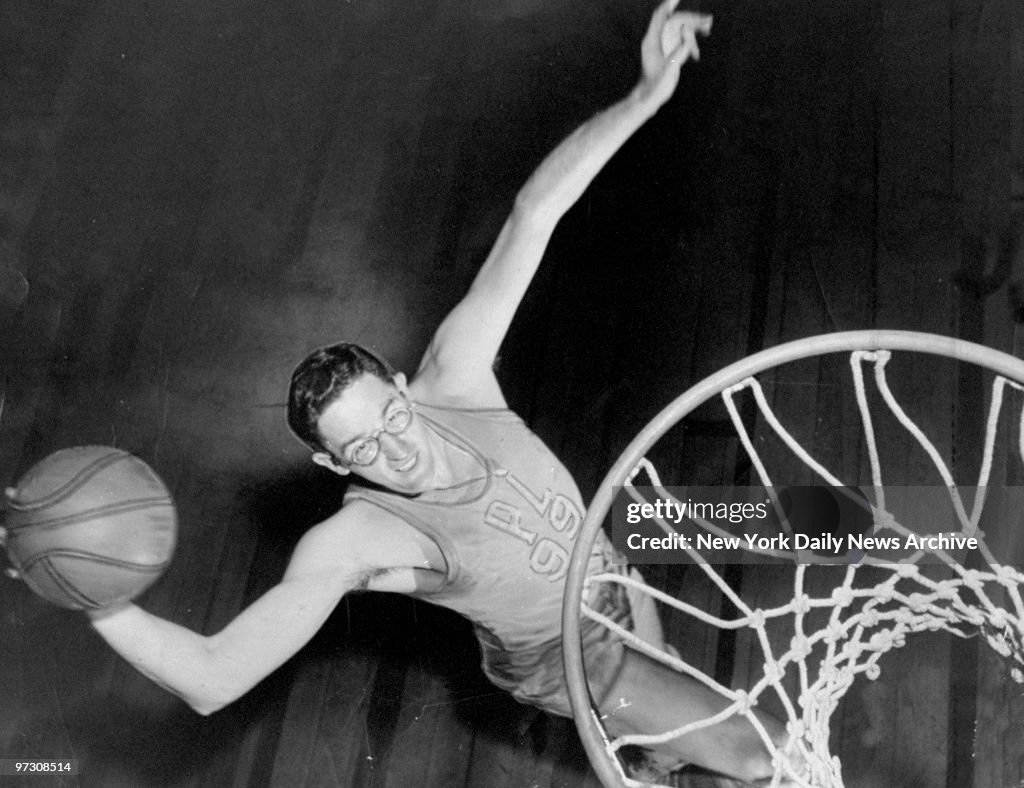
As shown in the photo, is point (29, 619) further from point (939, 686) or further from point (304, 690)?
point (939, 686)

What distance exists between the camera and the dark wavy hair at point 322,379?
5.83ft

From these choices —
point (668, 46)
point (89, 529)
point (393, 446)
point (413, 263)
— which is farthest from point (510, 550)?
point (668, 46)

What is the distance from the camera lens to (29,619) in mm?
1859

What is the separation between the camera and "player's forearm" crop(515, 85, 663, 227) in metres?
1.90

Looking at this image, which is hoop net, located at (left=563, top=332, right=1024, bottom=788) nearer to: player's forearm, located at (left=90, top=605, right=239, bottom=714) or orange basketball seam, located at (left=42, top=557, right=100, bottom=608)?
player's forearm, located at (left=90, top=605, right=239, bottom=714)

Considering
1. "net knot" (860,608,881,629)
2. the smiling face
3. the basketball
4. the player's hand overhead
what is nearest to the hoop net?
"net knot" (860,608,881,629)

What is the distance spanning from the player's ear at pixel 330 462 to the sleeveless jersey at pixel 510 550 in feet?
0.12

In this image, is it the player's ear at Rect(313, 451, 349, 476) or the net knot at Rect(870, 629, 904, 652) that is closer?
the net knot at Rect(870, 629, 904, 652)

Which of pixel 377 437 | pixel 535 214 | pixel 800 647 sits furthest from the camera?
pixel 535 214

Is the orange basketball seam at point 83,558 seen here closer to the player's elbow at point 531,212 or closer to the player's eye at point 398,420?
the player's eye at point 398,420

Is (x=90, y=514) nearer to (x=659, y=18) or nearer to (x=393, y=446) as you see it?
(x=393, y=446)

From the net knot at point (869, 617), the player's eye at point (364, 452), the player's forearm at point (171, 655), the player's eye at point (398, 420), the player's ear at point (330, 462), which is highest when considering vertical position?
the player's eye at point (398, 420)

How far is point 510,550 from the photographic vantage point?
70.3 inches

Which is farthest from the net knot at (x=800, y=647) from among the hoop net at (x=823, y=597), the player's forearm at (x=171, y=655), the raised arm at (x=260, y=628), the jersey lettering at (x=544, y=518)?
the player's forearm at (x=171, y=655)
